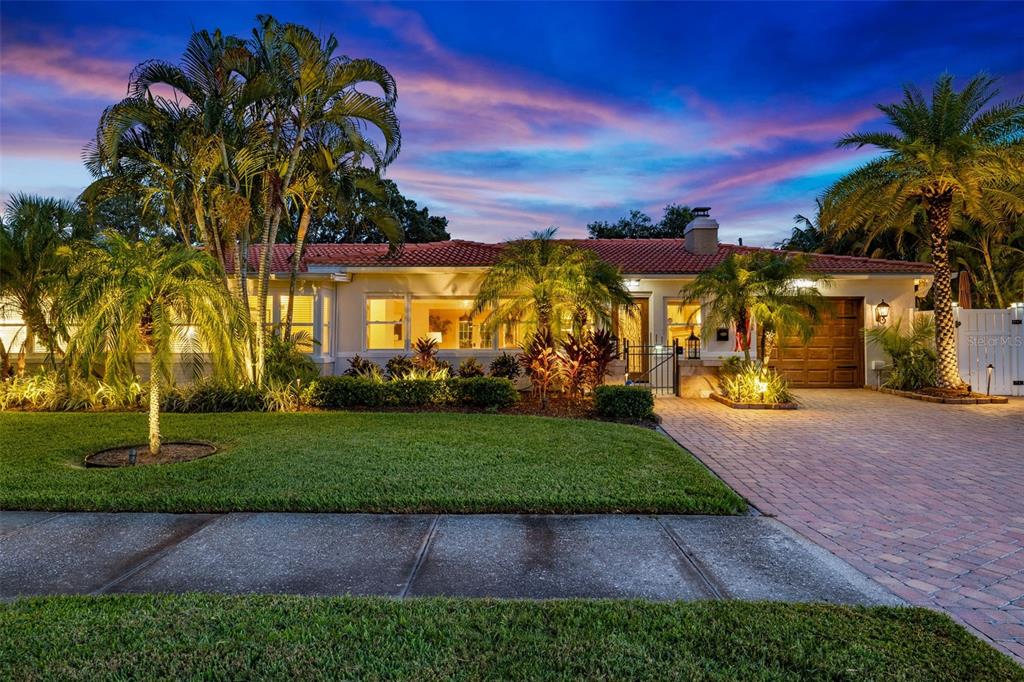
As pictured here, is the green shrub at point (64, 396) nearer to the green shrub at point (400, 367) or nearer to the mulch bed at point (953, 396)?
the green shrub at point (400, 367)

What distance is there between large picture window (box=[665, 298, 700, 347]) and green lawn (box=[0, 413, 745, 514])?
257 inches

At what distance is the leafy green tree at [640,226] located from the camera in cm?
3463

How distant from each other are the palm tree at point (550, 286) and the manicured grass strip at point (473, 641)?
8.84 metres

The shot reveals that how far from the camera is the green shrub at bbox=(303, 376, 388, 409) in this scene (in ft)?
34.9

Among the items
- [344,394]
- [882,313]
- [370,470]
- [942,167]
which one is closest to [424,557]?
Answer: [370,470]

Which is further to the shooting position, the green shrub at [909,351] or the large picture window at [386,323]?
the large picture window at [386,323]

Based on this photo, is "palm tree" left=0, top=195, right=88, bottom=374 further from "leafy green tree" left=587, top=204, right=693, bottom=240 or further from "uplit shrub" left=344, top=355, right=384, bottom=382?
"leafy green tree" left=587, top=204, right=693, bottom=240

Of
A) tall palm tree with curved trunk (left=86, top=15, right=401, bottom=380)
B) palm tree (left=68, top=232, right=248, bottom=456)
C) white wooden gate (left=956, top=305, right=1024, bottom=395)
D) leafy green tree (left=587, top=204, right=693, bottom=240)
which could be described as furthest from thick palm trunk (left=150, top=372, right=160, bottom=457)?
leafy green tree (left=587, top=204, right=693, bottom=240)

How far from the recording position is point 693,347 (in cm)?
1372

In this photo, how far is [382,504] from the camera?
469cm

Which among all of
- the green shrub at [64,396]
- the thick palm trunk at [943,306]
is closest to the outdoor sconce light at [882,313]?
the thick palm trunk at [943,306]

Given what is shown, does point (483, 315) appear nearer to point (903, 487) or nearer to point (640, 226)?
point (903, 487)

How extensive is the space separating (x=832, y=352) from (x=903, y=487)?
420 inches

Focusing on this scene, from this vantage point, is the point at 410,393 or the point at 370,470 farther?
the point at 410,393
